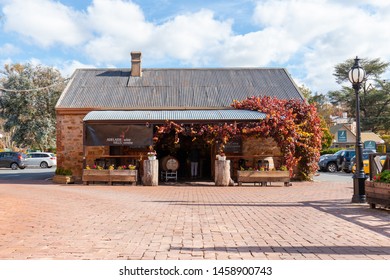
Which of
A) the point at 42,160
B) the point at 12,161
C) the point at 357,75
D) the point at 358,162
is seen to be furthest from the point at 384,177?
the point at 42,160

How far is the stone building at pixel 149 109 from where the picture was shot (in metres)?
17.0

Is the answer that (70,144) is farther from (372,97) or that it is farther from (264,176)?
(372,97)

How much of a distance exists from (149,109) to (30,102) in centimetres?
2087

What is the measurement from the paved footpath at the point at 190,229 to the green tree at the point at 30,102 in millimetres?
27171

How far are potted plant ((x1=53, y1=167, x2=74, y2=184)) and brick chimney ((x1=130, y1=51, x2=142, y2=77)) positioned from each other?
23.1 feet

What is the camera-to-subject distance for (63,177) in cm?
1739

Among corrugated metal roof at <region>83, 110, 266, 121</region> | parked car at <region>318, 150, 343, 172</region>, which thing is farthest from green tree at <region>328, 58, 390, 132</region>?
corrugated metal roof at <region>83, 110, 266, 121</region>

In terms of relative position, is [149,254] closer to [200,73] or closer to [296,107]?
[296,107]

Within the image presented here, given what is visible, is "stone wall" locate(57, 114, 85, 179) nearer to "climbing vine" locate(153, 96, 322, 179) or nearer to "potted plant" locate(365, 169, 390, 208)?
"climbing vine" locate(153, 96, 322, 179)

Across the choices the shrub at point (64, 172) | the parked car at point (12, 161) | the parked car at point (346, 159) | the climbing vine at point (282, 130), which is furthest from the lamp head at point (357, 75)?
the parked car at point (12, 161)

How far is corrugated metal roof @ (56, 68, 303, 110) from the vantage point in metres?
19.5

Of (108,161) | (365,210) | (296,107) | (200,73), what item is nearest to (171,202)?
(365,210)

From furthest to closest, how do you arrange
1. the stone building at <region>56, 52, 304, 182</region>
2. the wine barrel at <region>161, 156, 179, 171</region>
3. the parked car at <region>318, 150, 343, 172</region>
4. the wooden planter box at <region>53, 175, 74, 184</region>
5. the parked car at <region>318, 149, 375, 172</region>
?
the parked car at <region>318, 150, 343, 172</region> → the parked car at <region>318, 149, 375, 172</region> → the wine barrel at <region>161, 156, 179, 171</region> → the wooden planter box at <region>53, 175, 74, 184</region> → the stone building at <region>56, 52, 304, 182</region>
